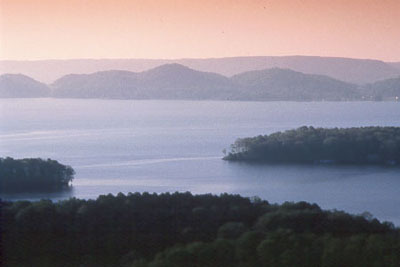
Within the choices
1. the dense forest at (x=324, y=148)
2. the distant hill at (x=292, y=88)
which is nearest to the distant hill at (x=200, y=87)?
the distant hill at (x=292, y=88)

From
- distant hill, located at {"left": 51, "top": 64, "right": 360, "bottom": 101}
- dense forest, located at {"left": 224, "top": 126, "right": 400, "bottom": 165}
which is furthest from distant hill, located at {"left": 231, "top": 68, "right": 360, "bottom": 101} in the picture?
dense forest, located at {"left": 224, "top": 126, "right": 400, "bottom": 165}

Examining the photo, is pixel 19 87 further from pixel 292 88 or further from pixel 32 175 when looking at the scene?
pixel 32 175

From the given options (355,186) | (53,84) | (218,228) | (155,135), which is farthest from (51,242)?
(53,84)

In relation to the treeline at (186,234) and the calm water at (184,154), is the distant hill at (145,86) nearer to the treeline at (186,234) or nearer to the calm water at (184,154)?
the calm water at (184,154)

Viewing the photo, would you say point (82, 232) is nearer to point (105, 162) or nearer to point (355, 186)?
point (355, 186)

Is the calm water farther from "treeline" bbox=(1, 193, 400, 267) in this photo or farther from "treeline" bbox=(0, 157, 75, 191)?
"treeline" bbox=(1, 193, 400, 267)
